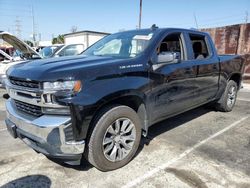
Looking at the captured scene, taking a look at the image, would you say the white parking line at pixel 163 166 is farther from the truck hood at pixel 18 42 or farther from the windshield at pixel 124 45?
the truck hood at pixel 18 42

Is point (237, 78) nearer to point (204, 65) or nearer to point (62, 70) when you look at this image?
point (204, 65)

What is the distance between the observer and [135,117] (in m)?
3.29

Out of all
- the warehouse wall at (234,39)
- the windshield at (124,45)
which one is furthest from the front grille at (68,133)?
the warehouse wall at (234,39)

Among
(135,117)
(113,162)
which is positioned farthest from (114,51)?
(113,162)

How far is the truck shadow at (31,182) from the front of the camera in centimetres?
286

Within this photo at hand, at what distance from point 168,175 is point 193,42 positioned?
103 inches

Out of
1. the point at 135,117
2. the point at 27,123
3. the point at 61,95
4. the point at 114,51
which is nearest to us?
the point at 61,95

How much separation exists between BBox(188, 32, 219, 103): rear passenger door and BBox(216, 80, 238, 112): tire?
25.8 inches

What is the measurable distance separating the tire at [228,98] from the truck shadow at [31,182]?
4341mm

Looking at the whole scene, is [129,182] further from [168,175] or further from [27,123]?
[27,123]

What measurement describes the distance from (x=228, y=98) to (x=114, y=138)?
12.6 feet

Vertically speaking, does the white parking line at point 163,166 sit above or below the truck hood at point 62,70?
below

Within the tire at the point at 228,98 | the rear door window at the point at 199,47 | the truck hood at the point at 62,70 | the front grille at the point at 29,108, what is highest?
the rear door window at the point at 199,47

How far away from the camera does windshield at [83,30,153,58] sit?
12.1 feet
